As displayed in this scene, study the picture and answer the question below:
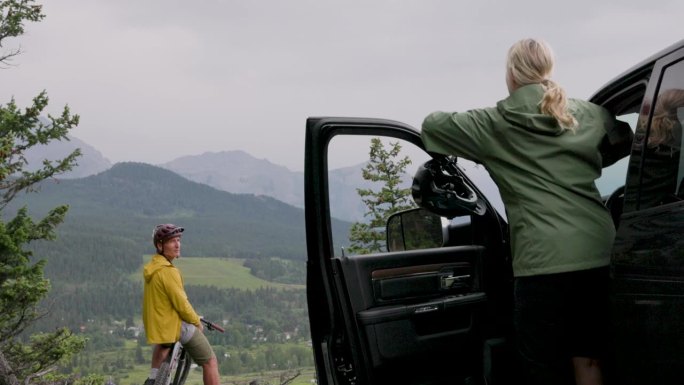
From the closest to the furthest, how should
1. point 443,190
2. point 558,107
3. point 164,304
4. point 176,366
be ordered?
1. point 558,107
2. point 443,190
3. point 164,304
4. point 176,366

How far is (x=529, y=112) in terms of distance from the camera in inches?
101

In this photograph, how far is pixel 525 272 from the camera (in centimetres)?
255

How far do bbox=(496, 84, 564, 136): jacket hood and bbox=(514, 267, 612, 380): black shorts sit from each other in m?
0.48

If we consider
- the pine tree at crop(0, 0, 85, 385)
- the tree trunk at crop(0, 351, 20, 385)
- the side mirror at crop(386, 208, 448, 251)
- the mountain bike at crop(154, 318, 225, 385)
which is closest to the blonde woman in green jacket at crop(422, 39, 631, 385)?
the side mirror at crop(386, 208, 448, 251)

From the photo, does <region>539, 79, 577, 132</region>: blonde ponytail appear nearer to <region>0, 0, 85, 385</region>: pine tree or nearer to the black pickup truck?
the black pickup truck

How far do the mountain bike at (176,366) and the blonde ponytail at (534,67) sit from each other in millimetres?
5174

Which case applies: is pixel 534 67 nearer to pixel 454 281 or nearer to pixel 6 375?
pixel 454 281

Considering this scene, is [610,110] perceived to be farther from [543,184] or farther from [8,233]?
[8,233]

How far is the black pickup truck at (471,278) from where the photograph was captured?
2209 millimetres

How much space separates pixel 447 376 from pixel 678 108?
1440mm

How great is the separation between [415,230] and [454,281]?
39 cm

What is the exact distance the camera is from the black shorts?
251 centimetres

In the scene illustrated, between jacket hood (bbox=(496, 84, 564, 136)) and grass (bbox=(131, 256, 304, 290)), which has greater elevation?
jacket hood (bbox=(496, 84, 564, 136))

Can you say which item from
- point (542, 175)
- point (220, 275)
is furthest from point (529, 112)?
point (220, 275)
